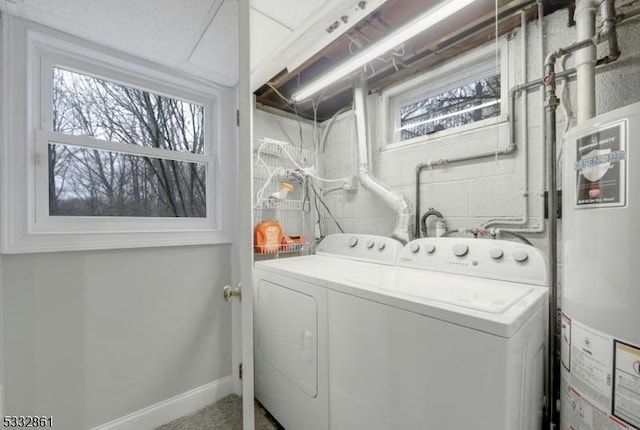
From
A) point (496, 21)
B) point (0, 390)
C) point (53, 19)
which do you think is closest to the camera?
point (0, 390)

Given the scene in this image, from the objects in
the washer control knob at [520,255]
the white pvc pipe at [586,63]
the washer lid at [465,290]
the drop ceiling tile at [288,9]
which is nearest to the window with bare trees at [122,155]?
the drop ceiling tile at [288,9]

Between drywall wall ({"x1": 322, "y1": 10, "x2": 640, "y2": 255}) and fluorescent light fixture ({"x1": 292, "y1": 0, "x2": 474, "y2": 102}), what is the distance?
22.0 inches

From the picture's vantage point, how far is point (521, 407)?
2.68ft

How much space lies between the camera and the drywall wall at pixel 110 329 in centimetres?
122

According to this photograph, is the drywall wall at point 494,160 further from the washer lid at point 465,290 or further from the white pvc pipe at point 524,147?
the washer lid at point 465,290

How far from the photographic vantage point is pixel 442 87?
74.6 inches

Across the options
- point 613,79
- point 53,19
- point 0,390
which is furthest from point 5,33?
point 613,79

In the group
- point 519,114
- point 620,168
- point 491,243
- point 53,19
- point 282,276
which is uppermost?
point 53,19

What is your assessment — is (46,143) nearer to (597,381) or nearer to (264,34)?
(264,34)

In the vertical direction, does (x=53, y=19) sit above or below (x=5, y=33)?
above

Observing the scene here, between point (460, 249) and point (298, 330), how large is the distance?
97 centimetres

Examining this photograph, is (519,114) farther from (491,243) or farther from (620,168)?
(620,168)

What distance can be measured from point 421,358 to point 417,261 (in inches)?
28.1

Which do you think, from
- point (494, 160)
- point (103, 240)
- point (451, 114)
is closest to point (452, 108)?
point (451, 114)
